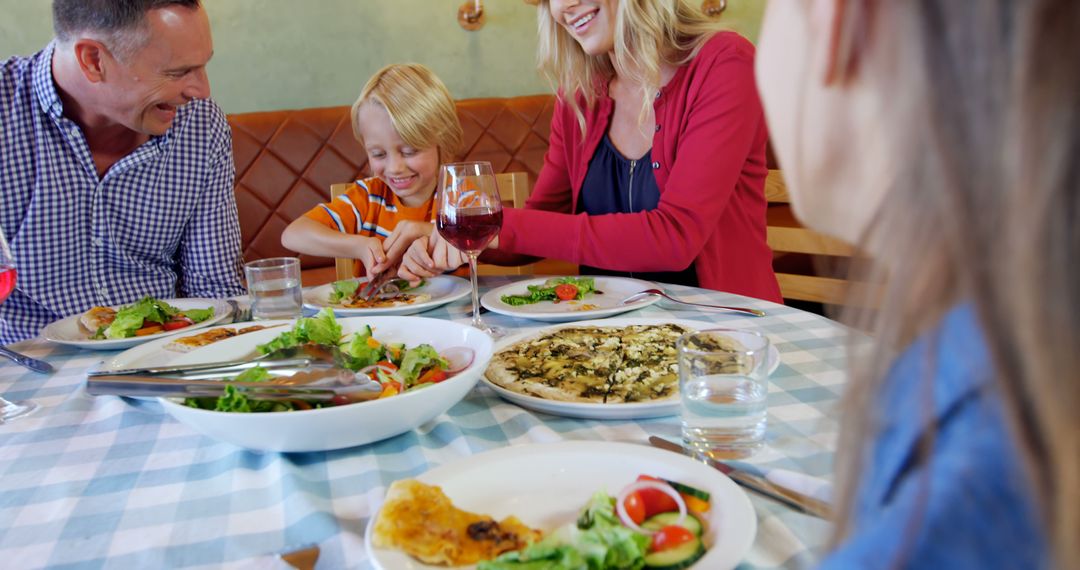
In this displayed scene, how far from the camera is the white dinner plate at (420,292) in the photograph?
1597 mm

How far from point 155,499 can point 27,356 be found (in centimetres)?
77

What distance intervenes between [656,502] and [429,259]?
119cm

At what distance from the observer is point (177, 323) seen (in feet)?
4.98

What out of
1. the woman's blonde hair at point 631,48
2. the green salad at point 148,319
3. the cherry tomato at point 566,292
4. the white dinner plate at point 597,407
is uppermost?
the woman's blonde hair at point 631,48

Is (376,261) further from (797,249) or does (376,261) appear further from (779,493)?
(797,249)

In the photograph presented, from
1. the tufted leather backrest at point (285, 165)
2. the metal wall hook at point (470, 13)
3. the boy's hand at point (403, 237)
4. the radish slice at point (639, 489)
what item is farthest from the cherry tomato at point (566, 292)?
the metal wall hook at point (470, 13)

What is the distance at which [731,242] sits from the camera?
2115 millimetres

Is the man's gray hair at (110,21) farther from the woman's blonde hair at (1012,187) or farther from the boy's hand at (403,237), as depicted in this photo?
the woman's blonde hair at (1012,187)

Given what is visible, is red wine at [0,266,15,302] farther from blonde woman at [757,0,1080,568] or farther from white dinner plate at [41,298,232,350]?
blonde woman at [757,0,1080,568]

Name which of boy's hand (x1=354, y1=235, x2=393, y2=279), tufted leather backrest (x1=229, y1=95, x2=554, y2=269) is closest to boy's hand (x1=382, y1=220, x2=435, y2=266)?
boy's hand (x1=354, y1=235, x2=393, y2=279)

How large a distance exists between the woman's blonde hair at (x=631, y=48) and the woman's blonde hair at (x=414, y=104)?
0.47 meters

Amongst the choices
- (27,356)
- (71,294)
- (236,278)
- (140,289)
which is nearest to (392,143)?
(236,278)

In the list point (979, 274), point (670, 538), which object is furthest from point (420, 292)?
point (979, 274)

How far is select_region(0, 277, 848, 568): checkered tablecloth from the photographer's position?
714 mm
